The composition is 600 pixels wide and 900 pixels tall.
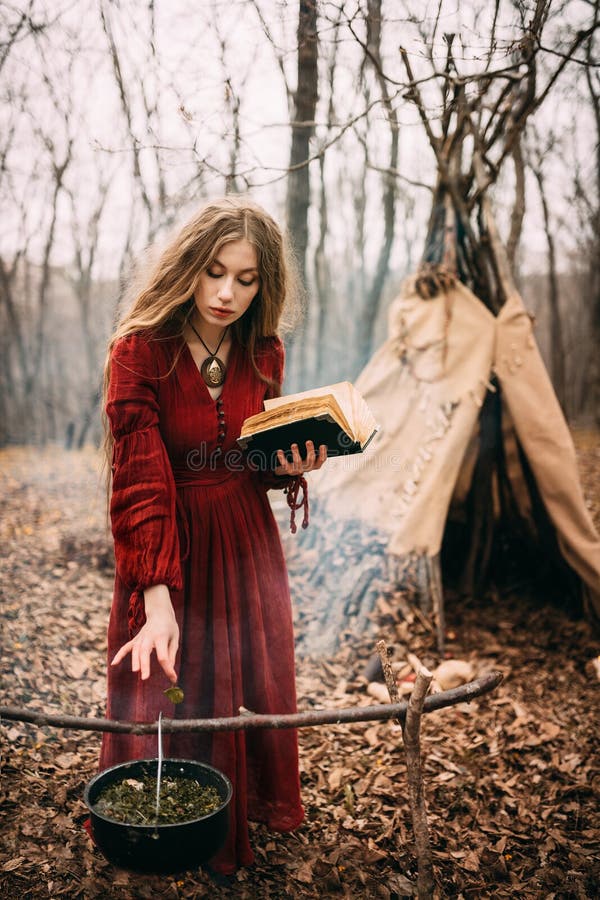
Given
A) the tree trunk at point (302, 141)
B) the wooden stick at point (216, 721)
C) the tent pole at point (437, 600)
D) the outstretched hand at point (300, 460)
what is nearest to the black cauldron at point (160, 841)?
the wooden stick at point (216, 721)

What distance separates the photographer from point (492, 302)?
4098 millimetres

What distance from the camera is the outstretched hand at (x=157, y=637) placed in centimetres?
168

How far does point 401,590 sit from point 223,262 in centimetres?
281

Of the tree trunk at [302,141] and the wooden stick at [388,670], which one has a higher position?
the tree trunk at [302,141]

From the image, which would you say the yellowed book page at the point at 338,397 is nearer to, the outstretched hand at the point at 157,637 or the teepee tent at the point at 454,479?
the outstretched hand at the point at 157,637

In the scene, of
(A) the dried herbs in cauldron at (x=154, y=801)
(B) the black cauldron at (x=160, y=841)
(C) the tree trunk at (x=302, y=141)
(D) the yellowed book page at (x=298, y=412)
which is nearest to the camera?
(B) the black cauldron at (x=160, y=841)

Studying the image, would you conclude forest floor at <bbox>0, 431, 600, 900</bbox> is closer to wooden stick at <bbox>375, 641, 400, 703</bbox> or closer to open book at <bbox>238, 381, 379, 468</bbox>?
wooden stick at <bbox>375, 641, 400, 703</bbox>

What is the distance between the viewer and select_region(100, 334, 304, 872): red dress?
6.08ft

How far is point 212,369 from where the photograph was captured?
6.90ft

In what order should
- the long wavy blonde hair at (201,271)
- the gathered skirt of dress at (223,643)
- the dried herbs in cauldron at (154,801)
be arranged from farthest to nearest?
the gathered skirt of dress at (223,643) → the long wavy blonde hair at (201,271) → the dried herbs in cauldron at (154,801)

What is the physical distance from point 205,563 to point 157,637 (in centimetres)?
40

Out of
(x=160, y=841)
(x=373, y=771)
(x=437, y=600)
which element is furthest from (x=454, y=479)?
(x=160, y=841)

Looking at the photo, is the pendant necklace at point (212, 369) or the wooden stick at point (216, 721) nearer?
the wooden stick at point (216, 721)

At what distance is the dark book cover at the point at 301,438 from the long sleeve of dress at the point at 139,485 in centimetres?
27
